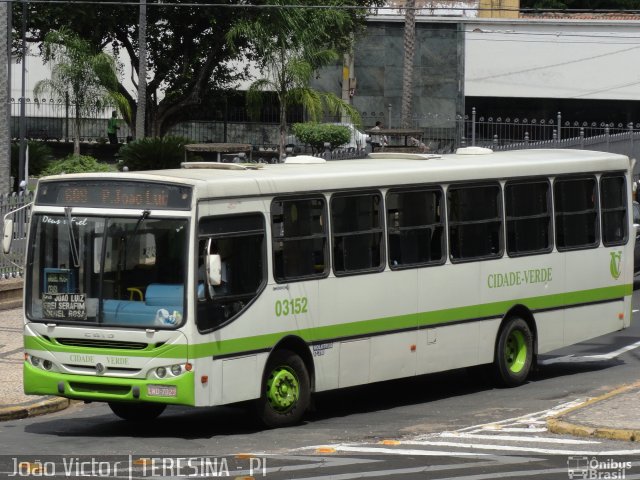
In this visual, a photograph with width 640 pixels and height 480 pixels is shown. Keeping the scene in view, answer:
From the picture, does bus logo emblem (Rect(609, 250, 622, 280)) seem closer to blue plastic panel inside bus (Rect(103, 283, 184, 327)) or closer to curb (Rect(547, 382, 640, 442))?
curb (Rect(547, 382, 640, 442))

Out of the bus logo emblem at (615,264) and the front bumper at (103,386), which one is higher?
the bus logo emblem at (615,264)

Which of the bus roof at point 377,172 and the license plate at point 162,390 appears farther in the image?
the bus roof at point 377,172

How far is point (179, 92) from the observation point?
156 ft

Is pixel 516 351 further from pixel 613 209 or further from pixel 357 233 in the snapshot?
Result: pixel 357 233

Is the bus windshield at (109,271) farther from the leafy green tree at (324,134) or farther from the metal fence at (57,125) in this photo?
the metal fence at (57,125)

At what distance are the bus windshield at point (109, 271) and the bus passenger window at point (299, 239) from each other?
1.22 metres

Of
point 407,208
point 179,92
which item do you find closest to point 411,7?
point 179,92

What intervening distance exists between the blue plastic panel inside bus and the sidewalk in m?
2.47

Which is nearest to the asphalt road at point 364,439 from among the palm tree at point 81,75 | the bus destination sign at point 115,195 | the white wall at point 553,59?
the bus destination sign at point 115,195

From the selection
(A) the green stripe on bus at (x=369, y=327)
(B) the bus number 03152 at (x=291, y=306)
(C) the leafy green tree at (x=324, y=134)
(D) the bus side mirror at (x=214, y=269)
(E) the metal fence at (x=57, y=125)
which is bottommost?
(A) the green stripe on bus at (x=369, y=327)

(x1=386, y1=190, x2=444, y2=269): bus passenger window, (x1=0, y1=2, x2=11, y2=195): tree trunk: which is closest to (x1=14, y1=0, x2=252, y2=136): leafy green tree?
(x1=0, y1=2, x2=11, y2=195): tree trunk

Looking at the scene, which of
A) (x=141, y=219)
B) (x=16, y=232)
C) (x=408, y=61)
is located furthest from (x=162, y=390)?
(x=408, y=61)

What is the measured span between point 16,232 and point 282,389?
34.2 ft

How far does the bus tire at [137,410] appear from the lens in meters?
14.3
